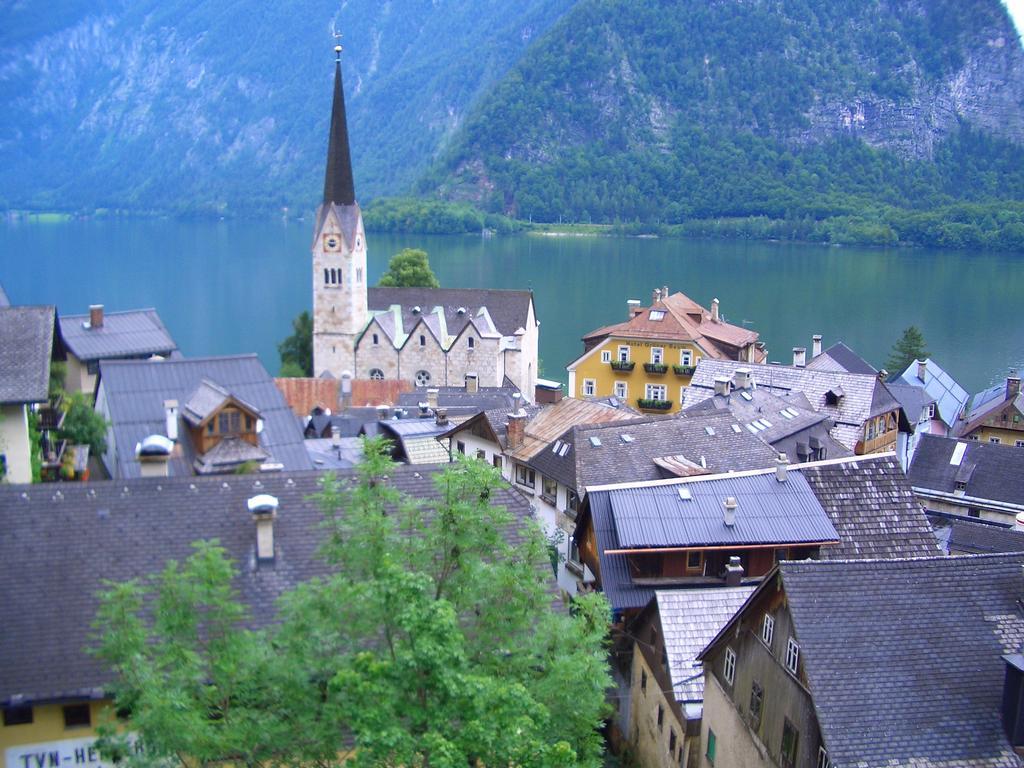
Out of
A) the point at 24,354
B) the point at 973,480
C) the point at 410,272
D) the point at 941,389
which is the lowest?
the point at 973,480

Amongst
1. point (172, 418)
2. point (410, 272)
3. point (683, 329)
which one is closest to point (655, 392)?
point (683, 329)

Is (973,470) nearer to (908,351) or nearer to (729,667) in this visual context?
(729,667)

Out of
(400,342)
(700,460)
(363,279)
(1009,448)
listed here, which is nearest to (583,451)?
(700,460)

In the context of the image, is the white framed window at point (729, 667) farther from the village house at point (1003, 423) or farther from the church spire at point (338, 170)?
the church spire at point (338, 170)

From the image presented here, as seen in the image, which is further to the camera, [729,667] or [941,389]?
[941,389]

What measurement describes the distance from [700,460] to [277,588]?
1709cm

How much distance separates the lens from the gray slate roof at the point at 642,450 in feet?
97.3

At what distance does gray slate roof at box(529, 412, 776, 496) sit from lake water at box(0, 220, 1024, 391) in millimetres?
48624

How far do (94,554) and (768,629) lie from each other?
10122mm

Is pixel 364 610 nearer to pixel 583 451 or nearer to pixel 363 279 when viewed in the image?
pixel 583 451

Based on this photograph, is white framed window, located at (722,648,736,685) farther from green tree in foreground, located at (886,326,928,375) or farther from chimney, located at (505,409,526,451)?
green tree in foreground, located at (886,326,928,375)

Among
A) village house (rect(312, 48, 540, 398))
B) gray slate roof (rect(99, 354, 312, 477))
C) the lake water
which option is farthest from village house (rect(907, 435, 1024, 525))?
the lake water

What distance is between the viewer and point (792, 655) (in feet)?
52.0

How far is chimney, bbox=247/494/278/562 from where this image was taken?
16.2 m
